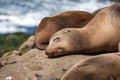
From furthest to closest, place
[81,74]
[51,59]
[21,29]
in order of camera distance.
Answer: [21,29], [51,59], [81,74]

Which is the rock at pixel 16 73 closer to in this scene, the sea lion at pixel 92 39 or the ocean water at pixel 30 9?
the sea lion at pixel 92 39

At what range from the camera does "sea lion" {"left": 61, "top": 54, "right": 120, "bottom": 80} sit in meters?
6.41

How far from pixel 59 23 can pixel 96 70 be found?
2.97 meters

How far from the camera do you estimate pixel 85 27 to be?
8453mm

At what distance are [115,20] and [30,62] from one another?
5.32 feet

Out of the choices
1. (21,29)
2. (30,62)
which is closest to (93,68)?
(30,62)

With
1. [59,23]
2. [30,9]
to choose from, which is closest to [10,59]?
[59,23]

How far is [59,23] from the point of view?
928 centimetres

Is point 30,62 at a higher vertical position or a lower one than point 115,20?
lower

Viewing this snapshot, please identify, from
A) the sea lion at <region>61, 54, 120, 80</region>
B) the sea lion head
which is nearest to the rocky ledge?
the sea lion head

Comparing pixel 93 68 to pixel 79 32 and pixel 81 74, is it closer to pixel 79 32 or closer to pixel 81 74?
pixel 81 74

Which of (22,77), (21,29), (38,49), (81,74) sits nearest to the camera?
(81,74)

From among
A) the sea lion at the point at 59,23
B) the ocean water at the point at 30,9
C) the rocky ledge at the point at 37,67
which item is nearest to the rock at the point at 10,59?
the rocky ledge at the point at 37,67

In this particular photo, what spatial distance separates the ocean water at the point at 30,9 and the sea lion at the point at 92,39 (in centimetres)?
1535
